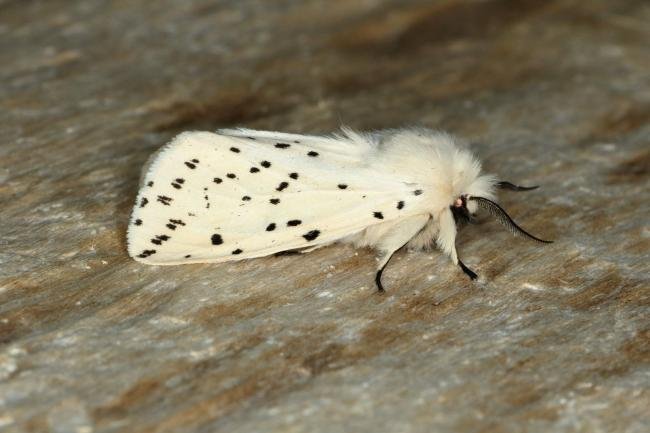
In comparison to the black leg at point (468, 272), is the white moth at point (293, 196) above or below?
above

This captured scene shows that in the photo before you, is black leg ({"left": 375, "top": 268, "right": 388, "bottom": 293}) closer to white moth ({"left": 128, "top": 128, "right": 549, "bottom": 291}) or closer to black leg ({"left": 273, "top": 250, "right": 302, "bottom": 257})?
white moth ({"left": 128, "top": 128, "right": 549, "bottom": 291})

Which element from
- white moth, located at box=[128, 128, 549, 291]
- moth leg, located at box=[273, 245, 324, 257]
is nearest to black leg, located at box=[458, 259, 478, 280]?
white moth, located at box=[128, 128, 549, 291]

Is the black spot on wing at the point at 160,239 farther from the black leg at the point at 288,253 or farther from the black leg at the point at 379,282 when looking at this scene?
the black leg at the point at 379,282

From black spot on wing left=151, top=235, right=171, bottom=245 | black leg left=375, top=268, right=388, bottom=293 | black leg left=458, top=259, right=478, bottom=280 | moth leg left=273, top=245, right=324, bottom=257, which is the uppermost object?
black spot on wing left=151, top=235, right=171, bottom=245

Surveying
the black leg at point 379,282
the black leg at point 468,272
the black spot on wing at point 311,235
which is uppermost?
the black spot on wing at point 311,235

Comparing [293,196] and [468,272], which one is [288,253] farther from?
[468,272]

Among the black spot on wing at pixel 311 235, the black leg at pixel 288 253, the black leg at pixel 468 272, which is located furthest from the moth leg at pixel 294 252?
the black leg at pixel 468 272

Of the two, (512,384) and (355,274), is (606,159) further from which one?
(512,384)
